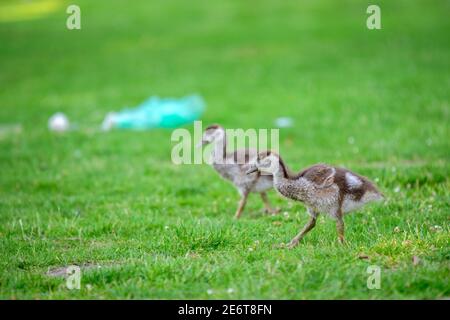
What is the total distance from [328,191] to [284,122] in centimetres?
749

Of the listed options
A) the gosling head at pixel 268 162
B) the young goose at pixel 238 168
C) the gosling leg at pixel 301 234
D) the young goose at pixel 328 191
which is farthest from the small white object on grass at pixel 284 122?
the gosling leg at pixel 301 234

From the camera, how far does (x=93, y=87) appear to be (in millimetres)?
20125

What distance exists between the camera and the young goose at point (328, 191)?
23.9ft

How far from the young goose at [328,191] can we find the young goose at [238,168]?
1.41 meters

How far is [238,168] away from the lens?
9305mm

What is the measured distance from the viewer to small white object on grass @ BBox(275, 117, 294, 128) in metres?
14.5

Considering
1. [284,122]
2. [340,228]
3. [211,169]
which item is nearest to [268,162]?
[340,228]

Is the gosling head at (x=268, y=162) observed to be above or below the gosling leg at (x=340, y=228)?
above

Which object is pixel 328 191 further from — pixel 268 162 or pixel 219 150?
pixel 219 150

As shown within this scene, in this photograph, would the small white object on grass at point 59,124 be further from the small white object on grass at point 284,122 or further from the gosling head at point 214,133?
the gosling head at point 214,133

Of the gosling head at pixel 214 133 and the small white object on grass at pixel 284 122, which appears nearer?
the gosling head at pixel 214 133
